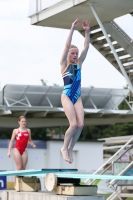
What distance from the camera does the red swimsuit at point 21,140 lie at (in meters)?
15.6

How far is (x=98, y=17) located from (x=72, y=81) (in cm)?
622

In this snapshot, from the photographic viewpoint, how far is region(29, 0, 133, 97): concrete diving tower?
16.2m

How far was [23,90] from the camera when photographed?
38156 millimetres

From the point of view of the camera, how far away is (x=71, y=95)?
1039 cm

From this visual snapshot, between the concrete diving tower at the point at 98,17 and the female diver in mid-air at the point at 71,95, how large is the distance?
5708 millimetres

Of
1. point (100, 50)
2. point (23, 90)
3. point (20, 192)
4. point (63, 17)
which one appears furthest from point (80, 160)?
point (20, 192)

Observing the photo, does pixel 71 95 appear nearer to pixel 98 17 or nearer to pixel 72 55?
pixel 72 55

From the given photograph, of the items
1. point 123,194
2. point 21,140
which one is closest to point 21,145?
point 21,140

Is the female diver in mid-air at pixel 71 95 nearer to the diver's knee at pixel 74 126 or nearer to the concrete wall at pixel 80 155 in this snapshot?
the diver's knee at pixel 74 126

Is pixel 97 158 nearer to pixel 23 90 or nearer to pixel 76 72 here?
pixel 23 90

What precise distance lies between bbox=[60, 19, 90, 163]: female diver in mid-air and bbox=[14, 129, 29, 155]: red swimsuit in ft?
17.1

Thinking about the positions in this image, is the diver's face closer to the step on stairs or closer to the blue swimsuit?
the blue swimsuit

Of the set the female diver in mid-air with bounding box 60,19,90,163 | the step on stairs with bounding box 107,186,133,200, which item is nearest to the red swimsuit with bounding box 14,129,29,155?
the step on stairs with bounding box 107,186,133,200

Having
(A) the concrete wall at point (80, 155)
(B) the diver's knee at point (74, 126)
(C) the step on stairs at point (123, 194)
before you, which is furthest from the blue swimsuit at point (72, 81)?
(A) the concrete wall at point (80, 155)
